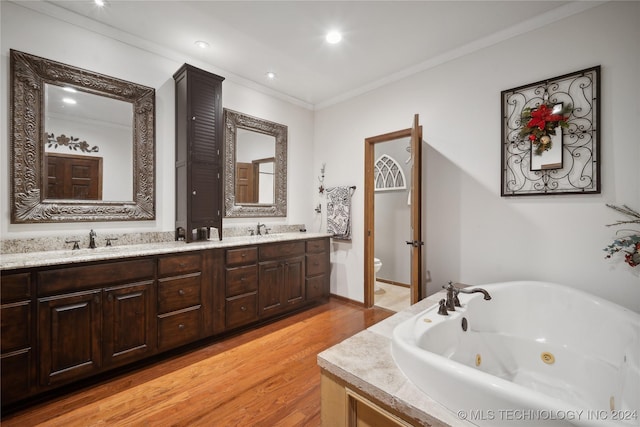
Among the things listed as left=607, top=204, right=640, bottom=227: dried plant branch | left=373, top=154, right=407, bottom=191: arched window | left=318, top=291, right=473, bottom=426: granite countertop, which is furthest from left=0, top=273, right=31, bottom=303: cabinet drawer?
left=373, top=154, right=407, bottom=191: arched window

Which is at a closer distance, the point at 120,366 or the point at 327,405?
the point at 327,405

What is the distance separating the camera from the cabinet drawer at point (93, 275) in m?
1.70

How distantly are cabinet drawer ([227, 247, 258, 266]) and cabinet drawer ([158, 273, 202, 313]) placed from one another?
314 mm

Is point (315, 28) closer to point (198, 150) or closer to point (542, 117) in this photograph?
point (198, 150)

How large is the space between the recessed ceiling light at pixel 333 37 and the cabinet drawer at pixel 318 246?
2121 mm

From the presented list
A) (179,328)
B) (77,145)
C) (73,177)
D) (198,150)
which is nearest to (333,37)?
(198,150)

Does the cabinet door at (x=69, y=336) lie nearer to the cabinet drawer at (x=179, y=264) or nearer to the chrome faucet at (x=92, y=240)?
the cabinet drawer at (x=179, y=264)

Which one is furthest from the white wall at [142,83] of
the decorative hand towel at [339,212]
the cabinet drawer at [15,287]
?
the cabinet drawer at [15,287]

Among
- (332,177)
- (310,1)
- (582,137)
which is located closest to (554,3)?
(582,137)

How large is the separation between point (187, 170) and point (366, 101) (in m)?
2.26

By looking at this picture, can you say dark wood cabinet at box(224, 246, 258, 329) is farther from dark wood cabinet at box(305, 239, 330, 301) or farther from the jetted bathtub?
the jetted bathtub

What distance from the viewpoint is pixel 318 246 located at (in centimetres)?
345

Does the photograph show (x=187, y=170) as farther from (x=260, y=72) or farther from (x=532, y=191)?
(x=532, y=191)

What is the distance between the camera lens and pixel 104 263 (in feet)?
6.21
